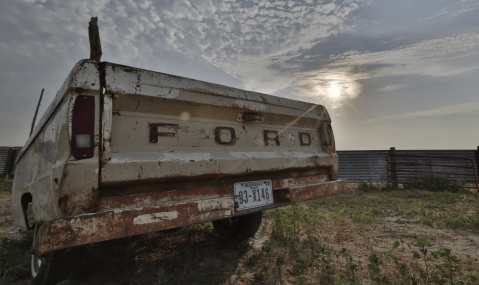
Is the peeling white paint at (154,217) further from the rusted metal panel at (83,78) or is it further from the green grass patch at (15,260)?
the green grass patch at (15,260)

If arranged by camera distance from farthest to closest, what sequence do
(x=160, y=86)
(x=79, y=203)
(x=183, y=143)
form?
(x=183, y=143) < (x=160, y=86) < (x=79, y=203)

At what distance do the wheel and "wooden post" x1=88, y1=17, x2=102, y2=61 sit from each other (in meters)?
1.33

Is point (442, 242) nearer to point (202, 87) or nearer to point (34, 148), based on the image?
point (202, 87)

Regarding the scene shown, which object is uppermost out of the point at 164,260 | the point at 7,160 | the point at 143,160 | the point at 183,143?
the point at 7,160

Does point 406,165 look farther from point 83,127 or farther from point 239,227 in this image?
point 83,127

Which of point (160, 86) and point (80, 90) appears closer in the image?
point (80, 90)

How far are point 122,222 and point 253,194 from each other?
3.65ft

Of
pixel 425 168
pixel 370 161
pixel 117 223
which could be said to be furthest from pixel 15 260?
pixel 425 168

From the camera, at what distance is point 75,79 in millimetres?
1572

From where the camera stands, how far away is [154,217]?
1635 millimetres

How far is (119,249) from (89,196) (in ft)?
6.27

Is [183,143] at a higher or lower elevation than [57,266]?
higher

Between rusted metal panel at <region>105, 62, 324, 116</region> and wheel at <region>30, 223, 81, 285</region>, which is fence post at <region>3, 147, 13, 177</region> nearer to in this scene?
wheel at <region>30, 223, 81, 285</region>

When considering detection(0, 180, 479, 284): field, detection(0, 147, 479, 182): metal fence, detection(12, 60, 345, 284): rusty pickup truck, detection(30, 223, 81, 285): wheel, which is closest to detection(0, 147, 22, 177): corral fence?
detection(0, 180, 479, 284): field
